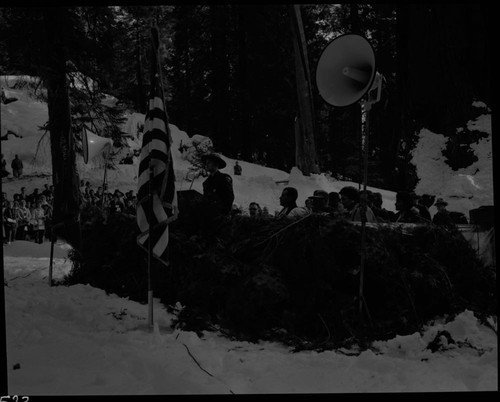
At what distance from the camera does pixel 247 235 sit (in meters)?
6.43

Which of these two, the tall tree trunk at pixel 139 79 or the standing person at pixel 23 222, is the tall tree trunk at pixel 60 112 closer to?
the standing person at pixel 23 222

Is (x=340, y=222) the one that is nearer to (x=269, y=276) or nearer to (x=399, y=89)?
(x=269, y=276)

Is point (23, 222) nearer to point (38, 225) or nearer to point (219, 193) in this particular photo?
point (38, 225)

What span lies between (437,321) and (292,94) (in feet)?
86.0

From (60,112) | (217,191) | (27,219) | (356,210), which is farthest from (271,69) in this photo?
(356,210)

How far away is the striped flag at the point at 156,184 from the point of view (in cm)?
592

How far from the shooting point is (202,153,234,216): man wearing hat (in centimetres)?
720

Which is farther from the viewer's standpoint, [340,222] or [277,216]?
[277,216]

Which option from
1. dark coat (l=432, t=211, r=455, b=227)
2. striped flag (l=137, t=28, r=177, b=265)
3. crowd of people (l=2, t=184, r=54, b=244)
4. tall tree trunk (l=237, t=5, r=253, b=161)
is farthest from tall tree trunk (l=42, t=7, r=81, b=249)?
tall tree trunk (l=237, t=5, r=253, b=161)

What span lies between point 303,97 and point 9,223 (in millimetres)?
12545

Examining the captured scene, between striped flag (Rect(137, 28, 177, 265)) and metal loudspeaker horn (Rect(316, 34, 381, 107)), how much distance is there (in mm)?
1943

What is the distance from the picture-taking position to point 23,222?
52.9ft

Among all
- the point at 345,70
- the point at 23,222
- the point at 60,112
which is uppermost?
the point at 60,112

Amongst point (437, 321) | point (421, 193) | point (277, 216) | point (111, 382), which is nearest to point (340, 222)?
point (277, 216)
